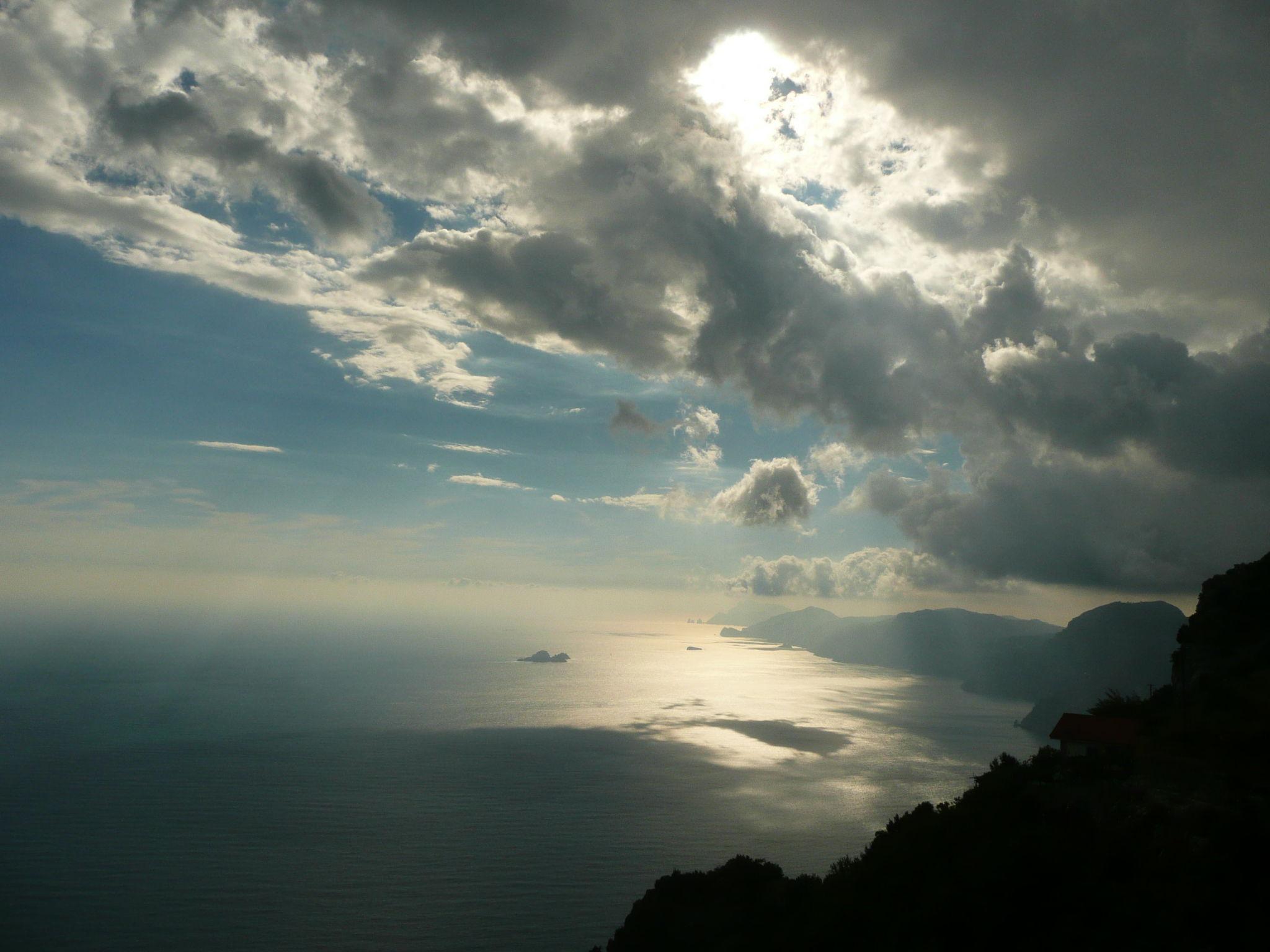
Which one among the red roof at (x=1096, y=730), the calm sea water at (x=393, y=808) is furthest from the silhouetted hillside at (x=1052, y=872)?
the calm sea water at (x=393, y=808)

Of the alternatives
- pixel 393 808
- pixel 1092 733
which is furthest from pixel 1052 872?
pixel 393 808

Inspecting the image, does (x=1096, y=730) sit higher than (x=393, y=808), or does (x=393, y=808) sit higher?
(x=1096, y=730)

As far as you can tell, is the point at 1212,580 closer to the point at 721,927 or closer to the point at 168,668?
the point at 721,927

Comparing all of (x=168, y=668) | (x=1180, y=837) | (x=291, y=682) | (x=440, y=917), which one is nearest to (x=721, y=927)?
(x=1180, y=837)

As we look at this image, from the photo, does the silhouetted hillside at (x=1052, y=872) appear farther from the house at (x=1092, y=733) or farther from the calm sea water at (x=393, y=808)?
the calm sea water at (x=393, y=808)

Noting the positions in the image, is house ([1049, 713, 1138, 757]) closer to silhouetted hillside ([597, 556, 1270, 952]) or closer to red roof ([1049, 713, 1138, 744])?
red roof ([1049, 713, 1138, 744])

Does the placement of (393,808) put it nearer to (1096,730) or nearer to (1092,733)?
(1092,733)

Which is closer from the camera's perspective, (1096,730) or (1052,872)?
(1052,872)
